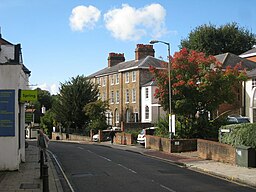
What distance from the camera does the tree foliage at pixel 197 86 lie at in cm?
3322

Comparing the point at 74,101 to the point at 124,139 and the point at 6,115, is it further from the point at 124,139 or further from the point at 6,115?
the point at 6,115

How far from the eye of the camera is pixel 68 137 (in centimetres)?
7131

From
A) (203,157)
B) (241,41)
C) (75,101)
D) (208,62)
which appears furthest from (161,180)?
(241,41)

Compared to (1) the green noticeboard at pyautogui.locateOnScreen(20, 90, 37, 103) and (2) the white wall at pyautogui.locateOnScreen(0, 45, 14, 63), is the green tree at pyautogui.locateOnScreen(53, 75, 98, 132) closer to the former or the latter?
(2) the white wall at pyautogui.locateOnScreen(0, 45, 14, 63)

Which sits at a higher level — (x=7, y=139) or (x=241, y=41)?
(x=241, y=41)

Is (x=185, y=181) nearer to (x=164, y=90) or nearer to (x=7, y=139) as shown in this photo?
(x=7, y=139)

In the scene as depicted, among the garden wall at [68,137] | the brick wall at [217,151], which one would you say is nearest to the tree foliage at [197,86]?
the brick wall at [217,151]

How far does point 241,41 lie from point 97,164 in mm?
58056

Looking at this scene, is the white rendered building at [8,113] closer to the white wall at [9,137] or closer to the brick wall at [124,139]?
the white wall at [9,137]

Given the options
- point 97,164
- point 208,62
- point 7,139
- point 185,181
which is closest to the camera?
point 185,181

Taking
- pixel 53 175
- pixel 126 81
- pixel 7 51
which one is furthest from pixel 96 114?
pixel 53 175

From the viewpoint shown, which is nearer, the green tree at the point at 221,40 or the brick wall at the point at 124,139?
the brick wall at the point at 124,139

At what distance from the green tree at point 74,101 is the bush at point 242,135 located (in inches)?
1716

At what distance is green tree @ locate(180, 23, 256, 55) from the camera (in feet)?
245
